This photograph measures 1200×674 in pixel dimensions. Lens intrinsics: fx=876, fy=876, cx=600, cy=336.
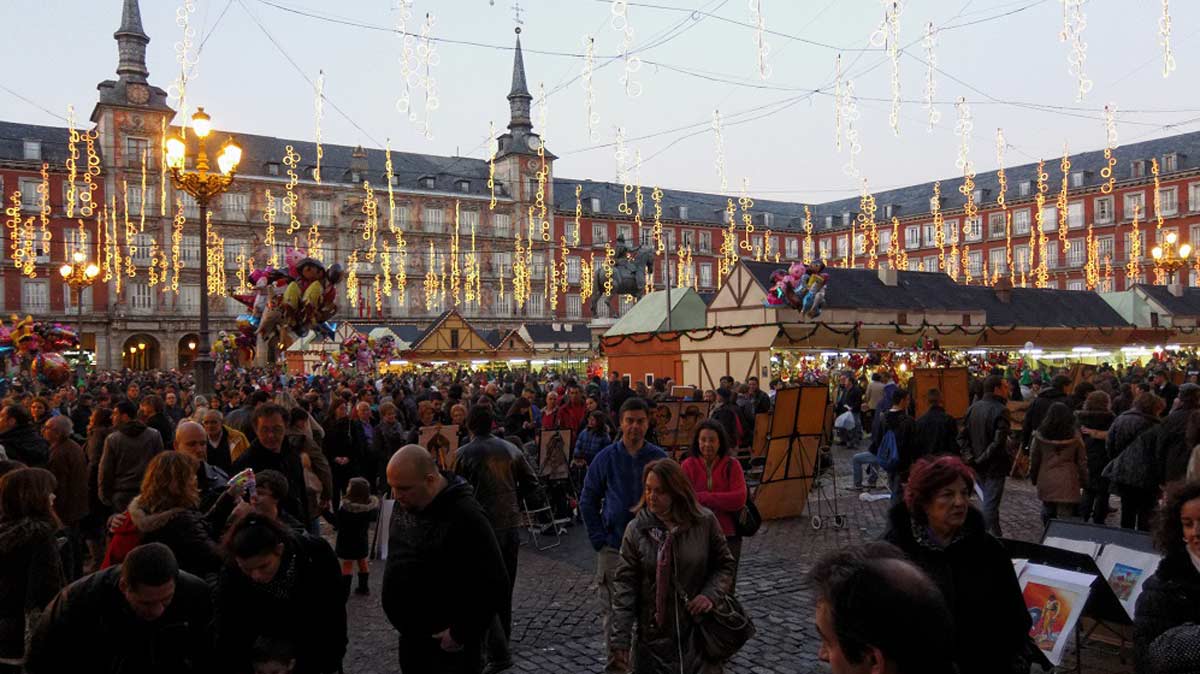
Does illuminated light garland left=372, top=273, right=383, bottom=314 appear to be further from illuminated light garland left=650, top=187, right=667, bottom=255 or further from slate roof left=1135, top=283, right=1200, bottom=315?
slate roof left=1135, top=283, right=1200, bottom=315

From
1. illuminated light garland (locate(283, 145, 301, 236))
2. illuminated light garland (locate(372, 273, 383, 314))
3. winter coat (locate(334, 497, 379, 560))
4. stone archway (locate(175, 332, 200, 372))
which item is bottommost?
winter coat (locate(334, 497, 379, 560))

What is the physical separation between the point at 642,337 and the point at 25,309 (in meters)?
37.4

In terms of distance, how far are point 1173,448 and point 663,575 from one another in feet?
14.2

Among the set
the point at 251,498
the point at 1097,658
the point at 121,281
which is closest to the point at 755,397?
the point at 1097,658

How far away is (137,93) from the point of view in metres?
44.1

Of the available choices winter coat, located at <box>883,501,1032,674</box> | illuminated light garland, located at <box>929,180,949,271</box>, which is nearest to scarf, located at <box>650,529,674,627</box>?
winter coat, located at <box>883,501,1032,674</box>

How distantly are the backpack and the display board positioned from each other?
299cm

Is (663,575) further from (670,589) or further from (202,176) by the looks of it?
(202,176)

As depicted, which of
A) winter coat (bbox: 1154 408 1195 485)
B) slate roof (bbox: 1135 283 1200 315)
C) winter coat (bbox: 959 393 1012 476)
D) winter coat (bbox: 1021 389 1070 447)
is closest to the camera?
winter coat (bbox: 1154 408 1195 485)

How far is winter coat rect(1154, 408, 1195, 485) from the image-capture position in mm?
5855

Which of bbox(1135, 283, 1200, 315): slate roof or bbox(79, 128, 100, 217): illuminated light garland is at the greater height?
bbox(79, 128, 100, 217): illuminated light garland

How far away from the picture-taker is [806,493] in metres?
9.41

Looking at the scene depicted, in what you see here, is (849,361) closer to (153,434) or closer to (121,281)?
(153,434)

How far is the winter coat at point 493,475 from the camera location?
5.36 meters
